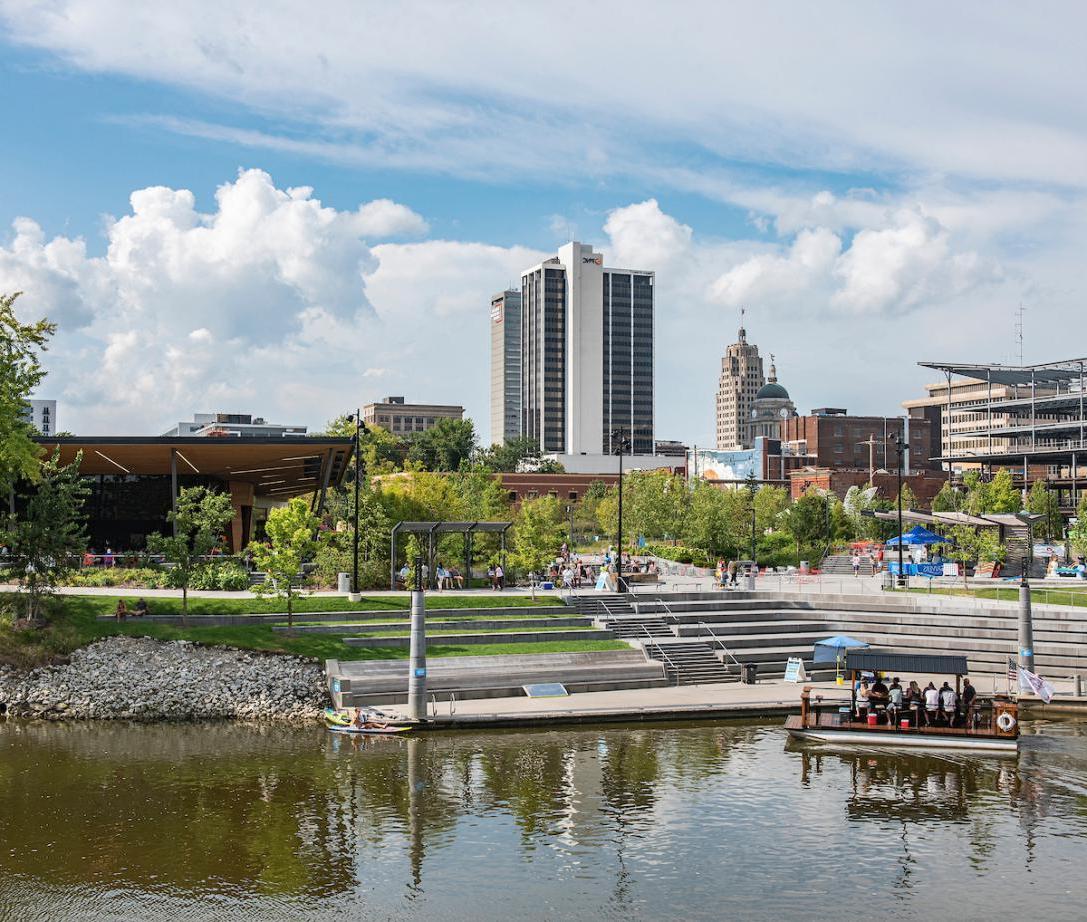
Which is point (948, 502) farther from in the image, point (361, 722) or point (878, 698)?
point (361, 722)

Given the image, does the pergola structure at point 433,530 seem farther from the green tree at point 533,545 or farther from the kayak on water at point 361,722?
the kayak on water at point 361,722

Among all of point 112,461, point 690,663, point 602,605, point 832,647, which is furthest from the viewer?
point 112,461

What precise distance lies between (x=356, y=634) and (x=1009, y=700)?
21.3 meters

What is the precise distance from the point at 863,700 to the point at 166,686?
21180 millimetres

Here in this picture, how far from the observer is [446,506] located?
7031cm

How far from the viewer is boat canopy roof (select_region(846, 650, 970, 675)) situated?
32.5 metres

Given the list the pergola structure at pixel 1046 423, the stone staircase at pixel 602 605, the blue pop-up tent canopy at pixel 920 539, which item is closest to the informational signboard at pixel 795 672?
the stone staircase at pixel 602 605

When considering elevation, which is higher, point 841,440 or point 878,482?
point 841,440

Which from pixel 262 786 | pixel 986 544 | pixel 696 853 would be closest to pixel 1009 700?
pixel 696 853

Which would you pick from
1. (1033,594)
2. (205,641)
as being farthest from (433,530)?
(1033,594)

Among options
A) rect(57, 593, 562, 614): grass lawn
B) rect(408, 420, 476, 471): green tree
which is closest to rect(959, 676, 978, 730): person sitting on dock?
rect(57, 593, 562, 614): grass lawn

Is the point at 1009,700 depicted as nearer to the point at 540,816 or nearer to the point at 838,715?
the point at 838,715

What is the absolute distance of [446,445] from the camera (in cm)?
15912

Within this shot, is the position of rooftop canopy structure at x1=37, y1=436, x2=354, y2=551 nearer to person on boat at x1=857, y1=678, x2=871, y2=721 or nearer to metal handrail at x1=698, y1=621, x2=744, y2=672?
metal handrail at x1=698, y1=621, x2=744, y2=672
